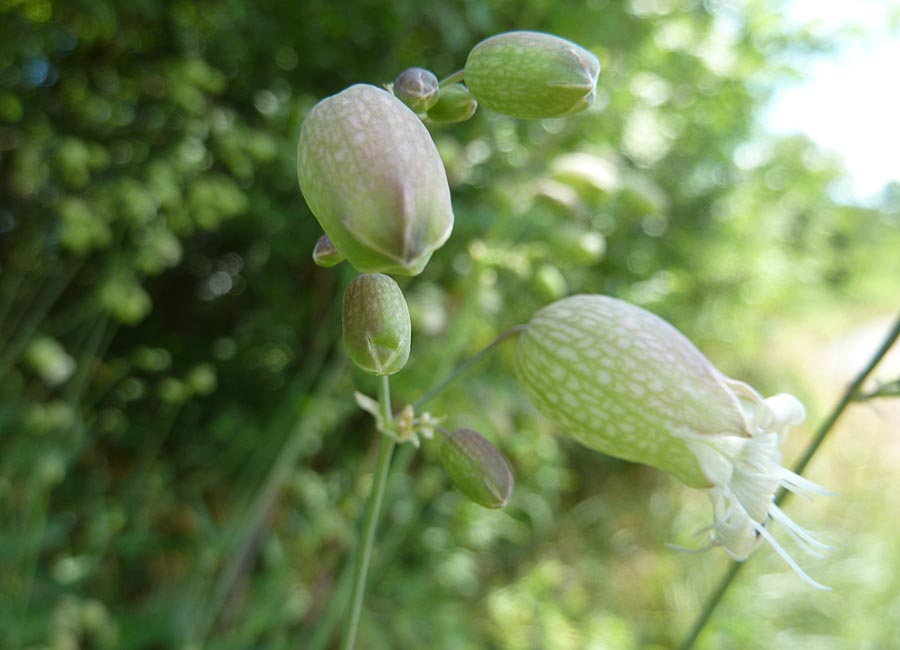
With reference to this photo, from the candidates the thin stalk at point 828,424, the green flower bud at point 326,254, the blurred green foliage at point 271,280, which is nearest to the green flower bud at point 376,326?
the green flower bud at point 326,254

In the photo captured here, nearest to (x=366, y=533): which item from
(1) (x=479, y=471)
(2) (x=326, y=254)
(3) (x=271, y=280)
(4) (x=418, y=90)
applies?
(1) (x=479, y=471)

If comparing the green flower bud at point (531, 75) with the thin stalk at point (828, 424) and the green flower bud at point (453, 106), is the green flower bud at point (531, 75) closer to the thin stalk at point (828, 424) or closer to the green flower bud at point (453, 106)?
the green flower bud at point (453, 106)

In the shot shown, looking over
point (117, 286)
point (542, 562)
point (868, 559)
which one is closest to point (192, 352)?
point (117, 286)

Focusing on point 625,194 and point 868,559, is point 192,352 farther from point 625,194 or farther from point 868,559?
point 868,559

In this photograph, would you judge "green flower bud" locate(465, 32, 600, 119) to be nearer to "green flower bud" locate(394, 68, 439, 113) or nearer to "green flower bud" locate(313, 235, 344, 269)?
"green flower bud" locate(394, 68, 439, 113)

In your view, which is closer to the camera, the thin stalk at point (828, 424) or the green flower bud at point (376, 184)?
the green flower bud at point (376, 184)

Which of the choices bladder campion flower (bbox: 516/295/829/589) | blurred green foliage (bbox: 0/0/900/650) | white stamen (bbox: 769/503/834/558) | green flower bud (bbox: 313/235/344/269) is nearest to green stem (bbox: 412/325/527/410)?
bladder campion flower (bbox: 516/295/829/589)
